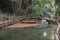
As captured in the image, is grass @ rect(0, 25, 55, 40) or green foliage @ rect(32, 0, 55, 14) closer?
grass @ rect(0, 25, 55, 40)

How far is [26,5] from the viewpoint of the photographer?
2881 centimetres

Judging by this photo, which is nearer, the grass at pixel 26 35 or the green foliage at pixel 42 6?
the grass at pixel 26 35

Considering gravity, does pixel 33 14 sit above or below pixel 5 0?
below

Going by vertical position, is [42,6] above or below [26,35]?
above

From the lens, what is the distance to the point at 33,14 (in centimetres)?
2659

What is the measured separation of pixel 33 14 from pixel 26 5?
278 centimetres

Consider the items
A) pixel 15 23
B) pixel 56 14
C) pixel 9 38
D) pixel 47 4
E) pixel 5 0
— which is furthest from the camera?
pixel 47 4

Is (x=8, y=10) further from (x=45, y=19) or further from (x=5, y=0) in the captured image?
(x=45, y=19)

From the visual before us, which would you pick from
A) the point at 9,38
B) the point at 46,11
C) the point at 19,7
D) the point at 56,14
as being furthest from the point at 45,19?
the point at 9,38

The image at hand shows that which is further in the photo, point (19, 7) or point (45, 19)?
point (19, 7)

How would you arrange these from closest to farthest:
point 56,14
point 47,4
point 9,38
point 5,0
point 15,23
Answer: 1. point 9,38
2. point 15,23
3. point 56,14
4. point 5,0
5. point 47,4

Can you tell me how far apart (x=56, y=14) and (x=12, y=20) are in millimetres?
5740

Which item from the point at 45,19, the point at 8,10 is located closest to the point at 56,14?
the point at 45,19

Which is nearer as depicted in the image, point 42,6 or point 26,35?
point 26,35
